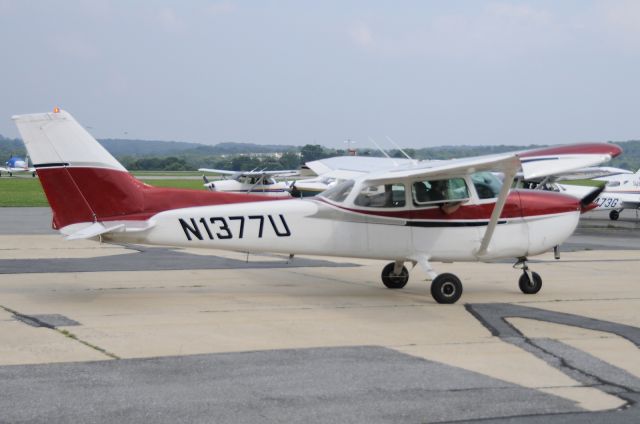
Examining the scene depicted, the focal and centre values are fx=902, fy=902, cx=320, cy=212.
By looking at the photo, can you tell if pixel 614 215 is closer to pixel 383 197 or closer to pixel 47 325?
pixel 383 197

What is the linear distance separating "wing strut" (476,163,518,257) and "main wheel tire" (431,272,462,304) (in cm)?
60

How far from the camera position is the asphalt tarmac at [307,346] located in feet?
21.6

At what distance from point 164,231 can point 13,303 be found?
2076 millimetres

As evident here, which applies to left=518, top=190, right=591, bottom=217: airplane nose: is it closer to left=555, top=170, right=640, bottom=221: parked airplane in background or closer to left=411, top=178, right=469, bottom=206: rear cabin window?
left=411, top=178, right=469, bottom=206: rear cabin window

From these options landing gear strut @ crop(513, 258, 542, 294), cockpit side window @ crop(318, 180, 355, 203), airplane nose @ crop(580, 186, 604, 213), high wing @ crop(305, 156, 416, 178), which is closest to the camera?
cockpit side window @ crop(318, 180, 355, 203)

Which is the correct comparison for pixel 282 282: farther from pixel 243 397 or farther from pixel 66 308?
pixel 243 397

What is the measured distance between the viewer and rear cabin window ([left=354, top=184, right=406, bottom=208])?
1188 centimetres

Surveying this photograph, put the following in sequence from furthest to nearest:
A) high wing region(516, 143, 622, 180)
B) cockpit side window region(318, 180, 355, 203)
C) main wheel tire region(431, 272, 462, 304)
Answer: cockpit side window region(318, 180, 355, 203) → main wheel tire region(431, 272, 462, 304) → high wing region(516, 143, 622, 180)

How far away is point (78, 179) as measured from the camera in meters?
11.0

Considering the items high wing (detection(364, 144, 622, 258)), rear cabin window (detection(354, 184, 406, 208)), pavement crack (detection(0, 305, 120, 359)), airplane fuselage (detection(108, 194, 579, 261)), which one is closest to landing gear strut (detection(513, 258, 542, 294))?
airplane fuselage (detection(108, 194, 579, 261))

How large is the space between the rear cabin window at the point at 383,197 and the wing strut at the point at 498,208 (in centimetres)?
117

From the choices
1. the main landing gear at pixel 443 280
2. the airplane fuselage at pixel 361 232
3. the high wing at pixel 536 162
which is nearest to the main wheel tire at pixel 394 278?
the main landing gear at pixel 443 280

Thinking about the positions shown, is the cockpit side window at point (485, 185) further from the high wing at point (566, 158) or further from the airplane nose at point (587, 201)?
the high wing at point (566, 158)

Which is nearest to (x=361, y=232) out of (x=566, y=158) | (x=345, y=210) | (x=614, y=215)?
(x=345, y=210)
